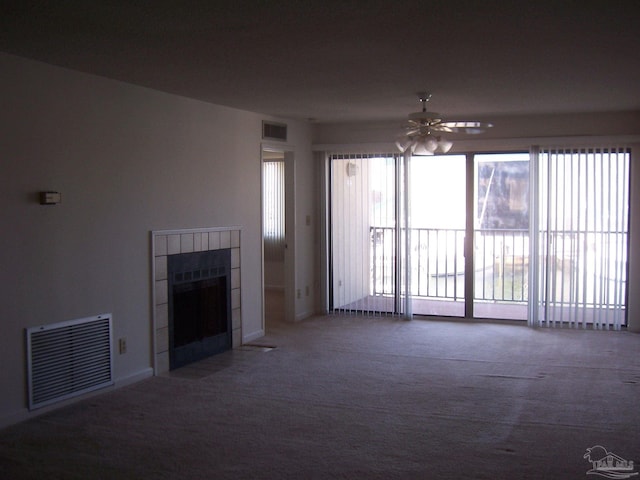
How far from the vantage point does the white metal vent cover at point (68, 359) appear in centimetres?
379

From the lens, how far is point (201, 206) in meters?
5.24

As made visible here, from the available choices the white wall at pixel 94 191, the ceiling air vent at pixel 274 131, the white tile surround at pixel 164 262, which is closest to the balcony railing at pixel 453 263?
the ceiling air vent at pixel 274 131

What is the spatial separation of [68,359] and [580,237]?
497cm

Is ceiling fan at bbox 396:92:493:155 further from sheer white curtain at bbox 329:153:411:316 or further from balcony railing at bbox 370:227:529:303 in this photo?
balcony railing at bbox 370:227:529:303

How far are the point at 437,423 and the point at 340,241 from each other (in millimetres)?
3647

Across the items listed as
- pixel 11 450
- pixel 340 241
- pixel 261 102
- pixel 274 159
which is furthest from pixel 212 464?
pixel 274 159

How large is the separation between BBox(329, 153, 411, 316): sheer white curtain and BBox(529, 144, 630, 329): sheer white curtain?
1429mm

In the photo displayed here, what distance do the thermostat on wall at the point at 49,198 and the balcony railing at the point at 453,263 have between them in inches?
157

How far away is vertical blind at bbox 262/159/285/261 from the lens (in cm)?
900

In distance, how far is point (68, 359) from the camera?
4012 mm

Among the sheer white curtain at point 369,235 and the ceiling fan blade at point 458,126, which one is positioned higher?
the ceiling fan blade at point 458,126
